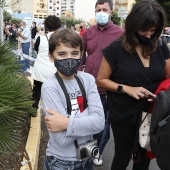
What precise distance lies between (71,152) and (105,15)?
1692 mm

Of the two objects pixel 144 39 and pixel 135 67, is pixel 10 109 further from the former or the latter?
pixel 144 39

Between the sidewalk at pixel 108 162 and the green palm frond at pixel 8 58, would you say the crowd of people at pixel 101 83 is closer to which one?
the sidewalk at pixel 108 162

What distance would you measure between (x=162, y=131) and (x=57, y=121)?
0.65 meters

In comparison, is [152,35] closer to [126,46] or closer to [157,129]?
[126,46]

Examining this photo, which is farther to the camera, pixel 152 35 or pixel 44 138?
pixel 44 138

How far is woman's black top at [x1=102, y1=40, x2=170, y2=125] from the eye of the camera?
2.11 metres

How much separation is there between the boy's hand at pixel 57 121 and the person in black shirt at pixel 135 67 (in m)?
0.69

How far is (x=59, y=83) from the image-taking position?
1705 millimetres

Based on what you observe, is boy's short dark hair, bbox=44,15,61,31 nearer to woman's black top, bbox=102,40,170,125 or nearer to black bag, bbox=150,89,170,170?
woman's black top, bbox=102,40,170,125

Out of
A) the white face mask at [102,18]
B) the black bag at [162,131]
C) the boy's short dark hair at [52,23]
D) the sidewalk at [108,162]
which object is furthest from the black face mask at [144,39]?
the boy's short dark hair at [52,23]

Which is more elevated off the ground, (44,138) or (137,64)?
(137,64)

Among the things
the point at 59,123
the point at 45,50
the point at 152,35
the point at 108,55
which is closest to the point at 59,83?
the point at 59,123

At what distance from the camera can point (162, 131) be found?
168 centimetres

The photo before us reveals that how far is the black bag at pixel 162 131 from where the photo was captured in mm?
1649
